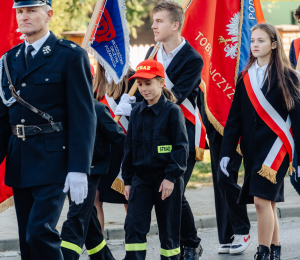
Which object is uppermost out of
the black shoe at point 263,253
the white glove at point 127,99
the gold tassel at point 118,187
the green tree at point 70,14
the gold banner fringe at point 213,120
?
the green tree at point 70,14

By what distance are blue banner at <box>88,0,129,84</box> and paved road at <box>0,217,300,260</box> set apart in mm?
1726

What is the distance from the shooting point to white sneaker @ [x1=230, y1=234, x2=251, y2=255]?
5.24 m

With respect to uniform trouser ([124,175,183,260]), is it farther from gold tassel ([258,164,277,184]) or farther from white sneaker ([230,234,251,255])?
white sneaker ([230,234,251,255])

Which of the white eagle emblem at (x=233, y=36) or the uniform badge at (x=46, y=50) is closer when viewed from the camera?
the uniform badge at (x=46, y=50)

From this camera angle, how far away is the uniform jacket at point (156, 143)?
4.18 metres

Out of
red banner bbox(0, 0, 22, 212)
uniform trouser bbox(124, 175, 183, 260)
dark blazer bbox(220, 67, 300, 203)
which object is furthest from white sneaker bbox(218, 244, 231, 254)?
red banner bbox(0, 0, 22, 212)

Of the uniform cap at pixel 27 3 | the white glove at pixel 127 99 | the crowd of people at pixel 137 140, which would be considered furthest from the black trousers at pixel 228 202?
the uniform cap at pixel 27 3

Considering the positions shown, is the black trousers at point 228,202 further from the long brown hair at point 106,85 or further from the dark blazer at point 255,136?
the long brown hair at point 106,85

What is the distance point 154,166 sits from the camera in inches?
164

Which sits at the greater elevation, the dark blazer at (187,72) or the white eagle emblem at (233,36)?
the white eagle emblem at (233,36)

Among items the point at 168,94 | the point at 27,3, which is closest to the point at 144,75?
the point at 168,94

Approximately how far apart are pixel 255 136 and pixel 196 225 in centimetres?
224

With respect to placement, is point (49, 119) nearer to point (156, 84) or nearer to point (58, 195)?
point (58, 195)

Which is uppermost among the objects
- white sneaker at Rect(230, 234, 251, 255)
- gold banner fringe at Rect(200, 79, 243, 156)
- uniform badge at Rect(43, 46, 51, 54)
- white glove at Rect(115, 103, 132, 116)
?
uniform badge at Rect(43, 46, 51, 54)
